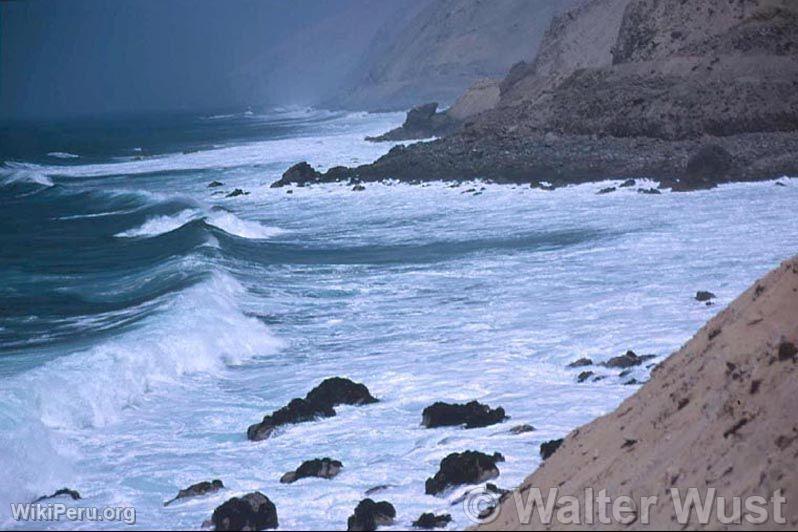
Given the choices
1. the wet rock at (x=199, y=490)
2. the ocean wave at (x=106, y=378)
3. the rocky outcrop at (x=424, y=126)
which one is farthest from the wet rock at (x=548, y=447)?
the rocky outcrop at (x=424, y=126)

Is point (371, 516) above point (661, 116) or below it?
below

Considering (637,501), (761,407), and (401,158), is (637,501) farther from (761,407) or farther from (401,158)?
(401,158)

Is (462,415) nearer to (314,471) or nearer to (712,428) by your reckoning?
(314,471)

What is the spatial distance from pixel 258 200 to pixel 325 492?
31.7 metres

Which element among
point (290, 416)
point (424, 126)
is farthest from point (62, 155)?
point (290, 416)

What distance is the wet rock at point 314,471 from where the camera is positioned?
372 inches

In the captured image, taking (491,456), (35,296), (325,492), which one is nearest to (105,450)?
(325,492)

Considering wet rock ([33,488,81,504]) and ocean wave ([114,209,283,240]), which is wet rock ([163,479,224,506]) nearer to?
wet rock ([33,488,81,504])

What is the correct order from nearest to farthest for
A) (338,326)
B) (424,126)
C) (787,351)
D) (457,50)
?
(787,351) < (338,326) < (424,126) < (457,50)

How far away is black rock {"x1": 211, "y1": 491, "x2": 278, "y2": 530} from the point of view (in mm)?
8102

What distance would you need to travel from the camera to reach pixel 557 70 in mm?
53062

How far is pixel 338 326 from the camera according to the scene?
16.7 meters

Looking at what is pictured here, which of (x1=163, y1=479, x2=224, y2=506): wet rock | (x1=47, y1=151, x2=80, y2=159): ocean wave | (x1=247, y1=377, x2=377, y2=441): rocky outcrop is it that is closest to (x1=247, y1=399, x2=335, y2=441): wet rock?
(x1=247, y1=377, x2=377, y2=441): rocky outcrop

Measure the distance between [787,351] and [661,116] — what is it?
30.8 metres
